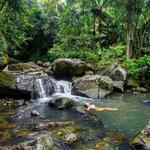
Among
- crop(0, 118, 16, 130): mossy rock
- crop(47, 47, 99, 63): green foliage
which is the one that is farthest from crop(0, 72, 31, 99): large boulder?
crop(47, 47, 99, 63): green foliage

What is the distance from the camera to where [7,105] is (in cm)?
1404

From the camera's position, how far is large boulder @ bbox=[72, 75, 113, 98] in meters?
16.9

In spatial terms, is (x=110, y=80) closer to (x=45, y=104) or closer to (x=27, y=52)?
(x=45, y=104)

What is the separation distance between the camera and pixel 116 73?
19.5 meters

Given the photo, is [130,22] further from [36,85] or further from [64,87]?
[36,85]

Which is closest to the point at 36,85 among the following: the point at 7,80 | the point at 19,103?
the point at 7,80

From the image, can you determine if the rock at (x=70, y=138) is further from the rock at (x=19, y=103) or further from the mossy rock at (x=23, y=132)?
the rock at (x=19, y=103)

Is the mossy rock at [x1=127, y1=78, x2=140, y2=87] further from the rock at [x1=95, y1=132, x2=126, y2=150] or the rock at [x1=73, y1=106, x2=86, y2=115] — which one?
the rock at [x1=95, y1=132, x2=126, y2=150]

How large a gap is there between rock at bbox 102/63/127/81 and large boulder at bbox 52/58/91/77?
1771mm

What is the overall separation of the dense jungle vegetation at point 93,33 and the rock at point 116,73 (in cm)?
98

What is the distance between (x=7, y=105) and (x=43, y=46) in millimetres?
19598

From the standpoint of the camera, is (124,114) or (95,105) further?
(95,105)

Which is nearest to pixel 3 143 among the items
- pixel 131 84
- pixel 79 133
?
pixel 79 133

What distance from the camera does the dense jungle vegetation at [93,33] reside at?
922 inches
